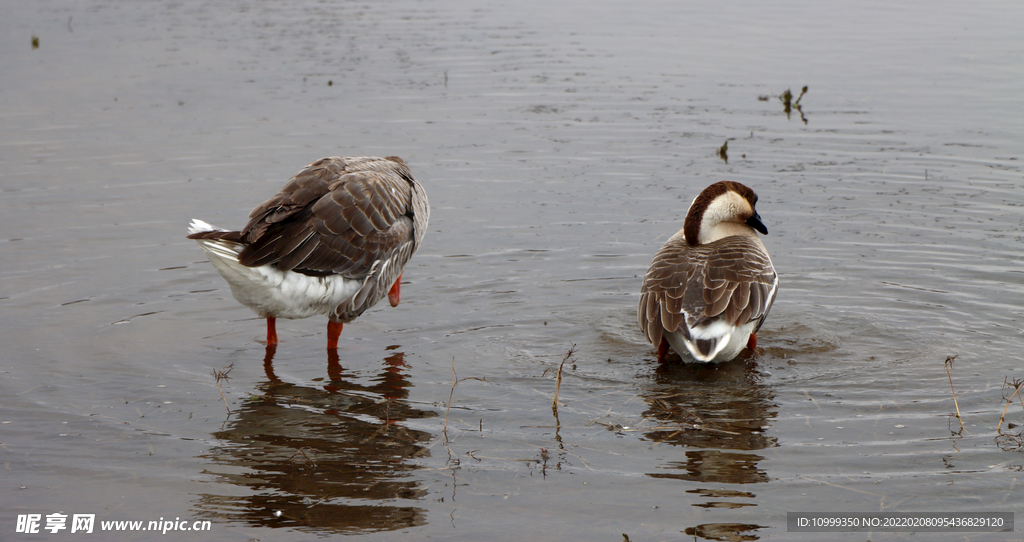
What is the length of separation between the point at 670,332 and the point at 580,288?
6.44 feet

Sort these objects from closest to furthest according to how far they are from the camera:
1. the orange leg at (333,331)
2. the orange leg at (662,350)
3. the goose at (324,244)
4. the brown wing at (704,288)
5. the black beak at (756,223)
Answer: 1. the goose at (324,244)
2. the brown wing at (704,288)
3. the orange leg at (662,350)
4. the orange leg at (333,331)
5. the black beak at (756,223)

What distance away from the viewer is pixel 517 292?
8.20 meters

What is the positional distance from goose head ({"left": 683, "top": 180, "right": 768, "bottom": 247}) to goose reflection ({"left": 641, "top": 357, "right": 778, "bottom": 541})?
3.64 ft

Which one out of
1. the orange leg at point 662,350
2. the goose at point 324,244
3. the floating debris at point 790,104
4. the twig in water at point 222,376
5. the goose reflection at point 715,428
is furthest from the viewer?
the floating debris at point 790,104

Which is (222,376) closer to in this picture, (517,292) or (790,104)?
(517,292)

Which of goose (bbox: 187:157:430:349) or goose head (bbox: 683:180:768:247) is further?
goose head (bbox: 683:180:768:247)

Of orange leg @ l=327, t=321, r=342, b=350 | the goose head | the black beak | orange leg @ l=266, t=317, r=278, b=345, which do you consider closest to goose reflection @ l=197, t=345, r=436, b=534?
orange leg @ l=327, t=321, r=342, b=350

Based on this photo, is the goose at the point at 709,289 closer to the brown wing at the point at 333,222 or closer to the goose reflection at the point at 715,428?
the goose reflection at the point at 715,428

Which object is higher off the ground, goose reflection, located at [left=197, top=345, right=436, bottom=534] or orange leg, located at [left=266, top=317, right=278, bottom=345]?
orange leg, located at [left=266, top=317, right=278, bottom=345]

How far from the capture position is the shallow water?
489 cm

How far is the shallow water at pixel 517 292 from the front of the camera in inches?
193

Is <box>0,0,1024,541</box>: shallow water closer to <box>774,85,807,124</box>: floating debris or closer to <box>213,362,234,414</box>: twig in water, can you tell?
<box>213,362,234,414</box>: twig in water

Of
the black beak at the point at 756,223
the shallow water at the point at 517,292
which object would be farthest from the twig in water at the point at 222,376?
the black beak at the point at 756,223

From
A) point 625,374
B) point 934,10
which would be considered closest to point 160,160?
point 625,374
